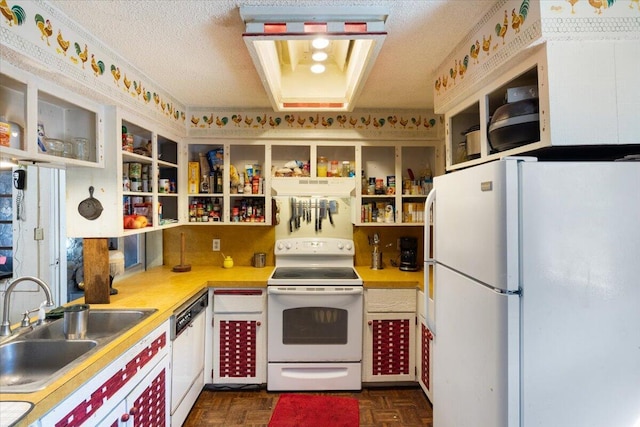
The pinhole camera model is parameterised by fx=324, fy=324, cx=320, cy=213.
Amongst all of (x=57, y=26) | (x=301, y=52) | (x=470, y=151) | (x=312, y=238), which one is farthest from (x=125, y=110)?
(x=470, y=151)

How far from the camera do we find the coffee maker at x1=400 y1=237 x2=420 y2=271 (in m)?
2.86

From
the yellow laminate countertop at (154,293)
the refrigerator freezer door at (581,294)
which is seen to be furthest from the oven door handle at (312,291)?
the refrigerator freezer door at (581,294)

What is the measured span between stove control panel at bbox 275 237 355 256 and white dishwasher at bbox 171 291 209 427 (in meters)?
0.81

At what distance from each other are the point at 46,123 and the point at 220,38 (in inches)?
38.2

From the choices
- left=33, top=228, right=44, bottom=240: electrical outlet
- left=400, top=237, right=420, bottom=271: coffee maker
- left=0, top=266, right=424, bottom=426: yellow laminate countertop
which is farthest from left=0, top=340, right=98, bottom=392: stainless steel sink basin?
left=400, top=237, right=420, bottom=271: coffee maker

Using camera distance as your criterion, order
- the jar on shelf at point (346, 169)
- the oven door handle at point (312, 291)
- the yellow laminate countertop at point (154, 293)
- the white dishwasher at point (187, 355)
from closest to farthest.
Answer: the yellow laminate countertop at point (154, 293) → the white dishwasher at point (187, 355) → the oven door handle at point (312, 291) → the jar on shelf at point (346, 169)

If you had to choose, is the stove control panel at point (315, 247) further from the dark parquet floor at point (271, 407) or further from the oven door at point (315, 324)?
the dark parquet floor at point (271, 407)

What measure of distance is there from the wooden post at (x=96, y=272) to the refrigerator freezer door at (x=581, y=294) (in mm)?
2085

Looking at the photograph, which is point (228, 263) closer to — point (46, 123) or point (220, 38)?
point (46, 123)

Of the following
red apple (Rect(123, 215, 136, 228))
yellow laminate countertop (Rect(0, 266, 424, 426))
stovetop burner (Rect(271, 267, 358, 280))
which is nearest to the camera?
yellow laminate countertop (Rect(0, 266, 424, 426))

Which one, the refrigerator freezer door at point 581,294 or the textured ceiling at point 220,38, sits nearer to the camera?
the refrigerator freezer door at point 581,294

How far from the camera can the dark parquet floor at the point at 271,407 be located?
219cm

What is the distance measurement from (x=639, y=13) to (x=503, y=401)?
1497 mm

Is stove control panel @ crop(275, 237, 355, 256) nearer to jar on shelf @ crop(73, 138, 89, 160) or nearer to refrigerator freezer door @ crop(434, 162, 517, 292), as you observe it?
refrigerator freezer door @ crop(434, 162, 517, 292)
